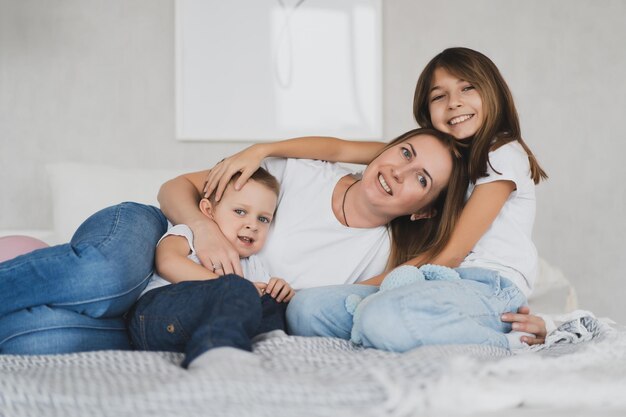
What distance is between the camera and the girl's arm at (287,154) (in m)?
1.61

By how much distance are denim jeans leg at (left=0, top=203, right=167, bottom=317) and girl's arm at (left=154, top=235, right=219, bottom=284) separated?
0.06m

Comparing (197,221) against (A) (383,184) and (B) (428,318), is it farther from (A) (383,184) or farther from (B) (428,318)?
(B) (428,318)

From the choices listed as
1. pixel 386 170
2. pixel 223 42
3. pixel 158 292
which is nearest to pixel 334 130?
pixel 223 42

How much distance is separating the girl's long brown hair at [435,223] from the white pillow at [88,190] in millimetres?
840

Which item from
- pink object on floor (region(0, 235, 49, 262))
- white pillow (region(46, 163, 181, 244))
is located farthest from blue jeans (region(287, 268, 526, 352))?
white pillow (region(46, 163, 181, 244))

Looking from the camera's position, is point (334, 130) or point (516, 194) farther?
point (334, 130)

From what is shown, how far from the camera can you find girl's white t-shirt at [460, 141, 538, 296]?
5.15 ft

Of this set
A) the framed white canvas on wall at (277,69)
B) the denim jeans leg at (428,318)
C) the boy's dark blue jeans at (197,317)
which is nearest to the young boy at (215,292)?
the boy's dark blue jeans at (197,317)

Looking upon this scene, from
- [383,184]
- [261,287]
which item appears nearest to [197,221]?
[261,287]

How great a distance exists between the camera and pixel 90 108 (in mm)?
2643

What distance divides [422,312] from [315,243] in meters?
0.51

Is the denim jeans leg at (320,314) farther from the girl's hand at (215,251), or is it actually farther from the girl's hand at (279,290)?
the girl's hand at (215,251)

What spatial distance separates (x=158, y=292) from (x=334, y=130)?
1.56 meters

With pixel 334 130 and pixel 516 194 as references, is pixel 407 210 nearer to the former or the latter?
pixel 516 194
